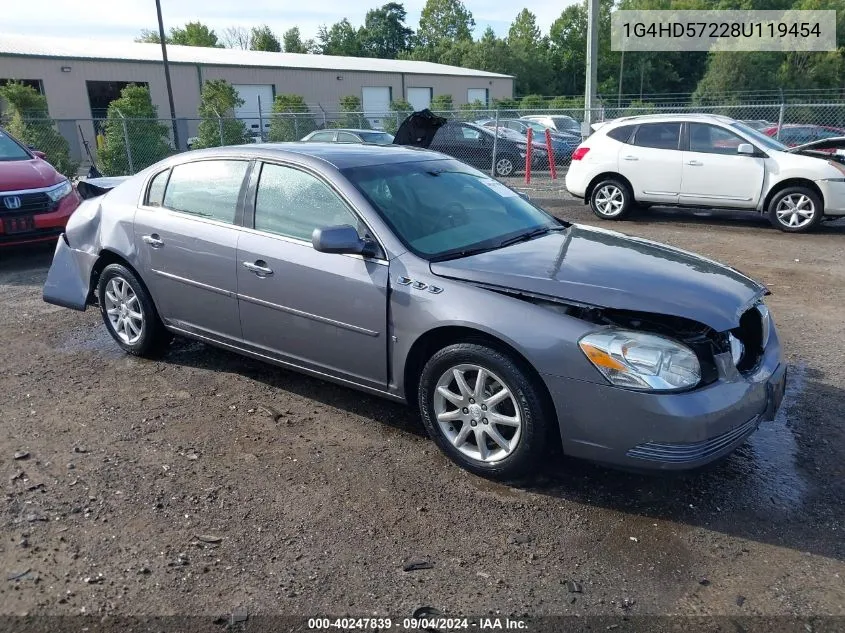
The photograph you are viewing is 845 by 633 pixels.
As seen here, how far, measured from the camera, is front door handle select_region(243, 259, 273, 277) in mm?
4117

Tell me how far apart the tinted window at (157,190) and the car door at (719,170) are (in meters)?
8.11

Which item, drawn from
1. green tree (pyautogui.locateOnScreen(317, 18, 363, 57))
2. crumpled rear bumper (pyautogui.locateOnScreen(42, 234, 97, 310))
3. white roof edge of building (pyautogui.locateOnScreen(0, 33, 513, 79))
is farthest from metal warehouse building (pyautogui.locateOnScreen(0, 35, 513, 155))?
green tree (pyautogui.locateOnScreen(317, 18, 363, 57))

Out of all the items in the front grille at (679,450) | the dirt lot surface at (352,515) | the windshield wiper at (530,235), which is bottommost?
the dirt lot surface at (352,515)

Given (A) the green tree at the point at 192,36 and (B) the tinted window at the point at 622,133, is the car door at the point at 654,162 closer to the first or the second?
(B) the tinted window at the point at 622,133

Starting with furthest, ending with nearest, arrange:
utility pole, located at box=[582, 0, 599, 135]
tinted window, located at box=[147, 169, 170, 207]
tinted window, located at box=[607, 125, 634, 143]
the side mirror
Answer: utility pole, located at box=[582, 0, 599, 135] < tinted window, located at box=[607, 125, 634, 143] < tinted window, located at box=[147, 169, 170, 207] < the side mirror

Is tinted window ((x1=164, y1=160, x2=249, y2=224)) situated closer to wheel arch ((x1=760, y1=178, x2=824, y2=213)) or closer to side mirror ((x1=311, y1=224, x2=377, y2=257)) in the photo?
side mirror ((x1=311, y1=224, x2=377, y2=257))

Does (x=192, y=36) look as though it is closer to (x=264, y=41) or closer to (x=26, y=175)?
(x=264, y=41)

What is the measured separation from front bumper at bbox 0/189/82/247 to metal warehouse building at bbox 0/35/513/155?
575 inches

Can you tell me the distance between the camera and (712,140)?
1036 cm

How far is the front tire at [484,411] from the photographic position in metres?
3.26

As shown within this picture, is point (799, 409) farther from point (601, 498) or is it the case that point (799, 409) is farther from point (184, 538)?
point (184, 538)

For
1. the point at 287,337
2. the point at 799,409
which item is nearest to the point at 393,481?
the point at 287,337

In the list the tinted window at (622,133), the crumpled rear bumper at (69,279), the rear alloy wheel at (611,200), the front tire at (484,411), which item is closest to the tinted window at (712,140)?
the tinted window at (622,133)

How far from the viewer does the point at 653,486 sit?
3451 millimetres
